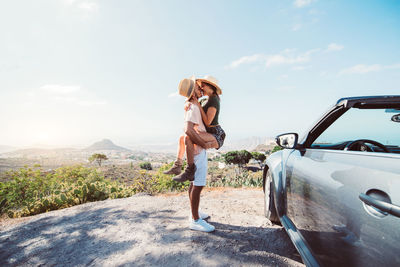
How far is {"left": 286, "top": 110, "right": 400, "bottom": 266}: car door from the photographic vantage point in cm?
109

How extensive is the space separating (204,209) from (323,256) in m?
2.97

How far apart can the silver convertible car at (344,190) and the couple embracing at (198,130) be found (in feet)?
Result: 2.98

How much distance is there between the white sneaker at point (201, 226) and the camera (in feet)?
10.2

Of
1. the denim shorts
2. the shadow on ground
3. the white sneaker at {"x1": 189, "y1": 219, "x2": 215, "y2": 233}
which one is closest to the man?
the white sneaker at {"x1": 189, "y1": 219, "x2": 215, "y2": 233}

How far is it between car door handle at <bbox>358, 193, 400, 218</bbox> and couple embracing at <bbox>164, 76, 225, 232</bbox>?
6.18 ft

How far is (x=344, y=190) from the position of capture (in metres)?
1.41

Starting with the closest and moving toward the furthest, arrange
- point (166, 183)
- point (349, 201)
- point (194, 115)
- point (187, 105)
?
point (349, 201) < point (194, 115) < point (187, 105) < point (166, 183)

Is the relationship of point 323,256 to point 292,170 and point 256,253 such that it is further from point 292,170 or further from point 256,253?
point 256,253

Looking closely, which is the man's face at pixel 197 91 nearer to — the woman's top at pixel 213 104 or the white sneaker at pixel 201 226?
the woman's top at pixel 213 104

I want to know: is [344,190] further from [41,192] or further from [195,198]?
[41,192]

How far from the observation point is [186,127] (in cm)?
281

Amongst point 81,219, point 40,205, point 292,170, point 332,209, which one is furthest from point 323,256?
point 40,205

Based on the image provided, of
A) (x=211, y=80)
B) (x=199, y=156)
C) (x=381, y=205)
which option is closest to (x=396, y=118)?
(x=381, y=205)

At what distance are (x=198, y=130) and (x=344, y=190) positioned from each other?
1.83 meters
